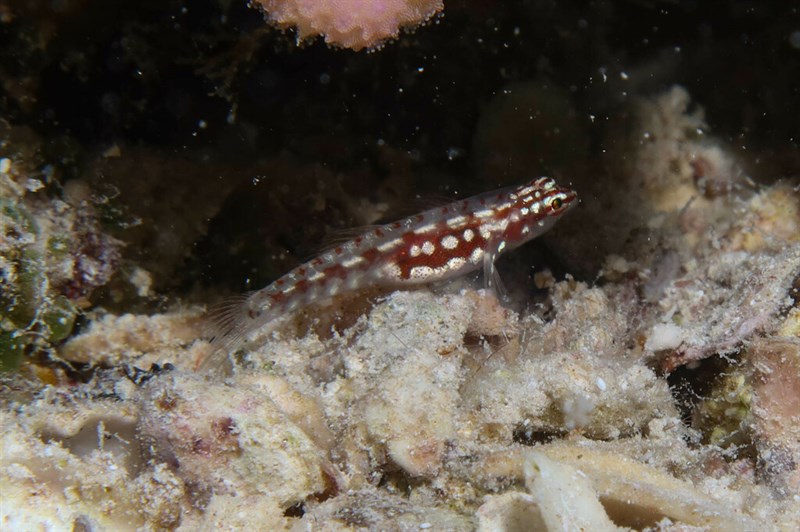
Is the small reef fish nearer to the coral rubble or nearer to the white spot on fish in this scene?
the white spot on fish

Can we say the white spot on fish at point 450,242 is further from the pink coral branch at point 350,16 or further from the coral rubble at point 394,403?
the pink coral branch at point 350,16

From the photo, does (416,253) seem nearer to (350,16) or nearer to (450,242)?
(450,242)

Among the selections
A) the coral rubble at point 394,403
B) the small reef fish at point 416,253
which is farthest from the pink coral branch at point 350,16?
the small reef fish at point 416,253

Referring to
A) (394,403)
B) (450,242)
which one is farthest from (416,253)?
(394,403)

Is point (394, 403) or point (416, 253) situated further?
point (416, 253)

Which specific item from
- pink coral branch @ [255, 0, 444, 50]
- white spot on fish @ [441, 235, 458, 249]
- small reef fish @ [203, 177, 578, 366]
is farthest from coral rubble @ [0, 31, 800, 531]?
white spot on fish @ [441, 235, 458, 249]

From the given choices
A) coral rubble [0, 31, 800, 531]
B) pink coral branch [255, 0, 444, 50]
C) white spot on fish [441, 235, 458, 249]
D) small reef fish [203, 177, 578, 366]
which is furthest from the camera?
white spot on fish [441, 235, 458, 249]

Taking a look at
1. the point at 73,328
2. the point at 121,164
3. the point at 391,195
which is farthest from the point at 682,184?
the point at 73,328

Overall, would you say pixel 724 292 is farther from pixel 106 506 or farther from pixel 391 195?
pixel 106 506
